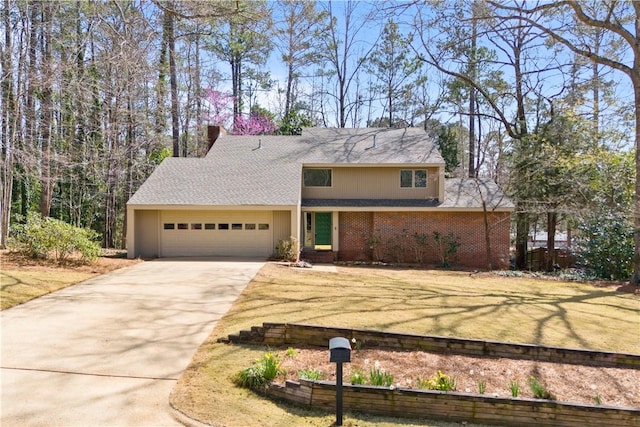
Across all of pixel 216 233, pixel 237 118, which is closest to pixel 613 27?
pixel 216 233

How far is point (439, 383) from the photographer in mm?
4461

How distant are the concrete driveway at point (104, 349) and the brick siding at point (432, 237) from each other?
349 inches

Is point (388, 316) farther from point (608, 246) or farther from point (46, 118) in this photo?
point (46, 118)

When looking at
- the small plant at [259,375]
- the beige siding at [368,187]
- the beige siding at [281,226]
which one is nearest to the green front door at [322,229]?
the beige siding at [368,187]

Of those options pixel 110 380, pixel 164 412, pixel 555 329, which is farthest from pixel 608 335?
pixel 110 380

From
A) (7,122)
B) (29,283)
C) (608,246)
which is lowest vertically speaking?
(29,283)

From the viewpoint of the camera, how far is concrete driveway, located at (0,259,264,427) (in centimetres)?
416

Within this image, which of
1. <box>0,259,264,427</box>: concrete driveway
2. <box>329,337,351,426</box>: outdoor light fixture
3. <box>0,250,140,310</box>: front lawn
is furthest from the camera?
<box>0,250,140,310</box>: front lawn

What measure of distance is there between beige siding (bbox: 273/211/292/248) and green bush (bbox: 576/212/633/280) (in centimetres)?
1158

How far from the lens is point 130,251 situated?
1577 centimetres

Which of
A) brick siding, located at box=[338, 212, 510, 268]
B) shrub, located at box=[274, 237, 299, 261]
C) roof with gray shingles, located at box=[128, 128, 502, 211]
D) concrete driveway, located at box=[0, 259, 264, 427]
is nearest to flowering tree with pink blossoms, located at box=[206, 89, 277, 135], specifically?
roof with gray shingles, located at box=[128, 128, 502, 211]

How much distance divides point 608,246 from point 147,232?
57.9ft

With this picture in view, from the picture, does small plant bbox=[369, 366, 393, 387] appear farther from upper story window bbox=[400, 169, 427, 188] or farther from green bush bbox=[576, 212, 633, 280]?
upper story window bbox=[400, 169, 427, 188]

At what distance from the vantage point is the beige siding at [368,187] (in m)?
19.1
